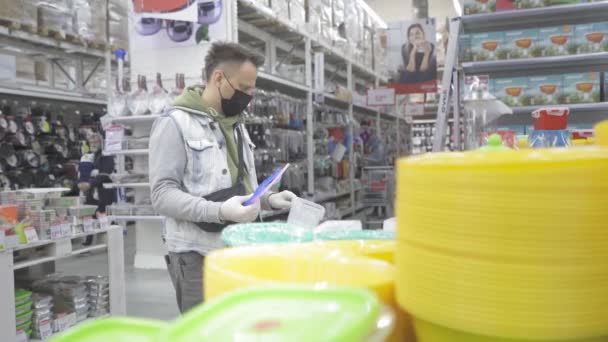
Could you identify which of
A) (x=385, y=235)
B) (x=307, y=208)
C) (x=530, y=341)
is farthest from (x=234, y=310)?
(x=307, y=208)

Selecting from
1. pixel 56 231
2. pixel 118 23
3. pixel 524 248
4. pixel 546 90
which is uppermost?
pixel 118 23

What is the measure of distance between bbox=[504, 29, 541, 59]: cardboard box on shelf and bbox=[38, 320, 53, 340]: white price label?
13.7 ft

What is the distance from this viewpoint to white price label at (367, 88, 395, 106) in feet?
29.0

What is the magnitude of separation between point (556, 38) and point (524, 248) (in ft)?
14.5

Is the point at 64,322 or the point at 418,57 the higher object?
the point at 418,57

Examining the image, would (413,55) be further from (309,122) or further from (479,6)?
(479,6)

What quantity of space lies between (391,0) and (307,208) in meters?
17.4

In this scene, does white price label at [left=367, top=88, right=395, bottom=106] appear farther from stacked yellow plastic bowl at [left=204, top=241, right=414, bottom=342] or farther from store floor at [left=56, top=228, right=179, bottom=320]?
stacked yellow plastic bowl at [left=204, top=241, right=414, bottom=342]

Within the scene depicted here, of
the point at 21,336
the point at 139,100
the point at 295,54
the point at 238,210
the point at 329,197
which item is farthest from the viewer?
the point at 295,54

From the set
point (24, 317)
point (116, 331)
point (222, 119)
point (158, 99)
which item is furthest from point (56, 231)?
point (116, 331)

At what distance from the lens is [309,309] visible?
609mm

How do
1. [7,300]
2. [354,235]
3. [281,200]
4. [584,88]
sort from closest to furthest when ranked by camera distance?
1. [354,235]
2. [281,200]
3. [7,300]
4. [584,88]

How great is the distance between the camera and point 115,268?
4.18 meters

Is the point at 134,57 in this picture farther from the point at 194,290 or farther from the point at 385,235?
the point at 385,235
